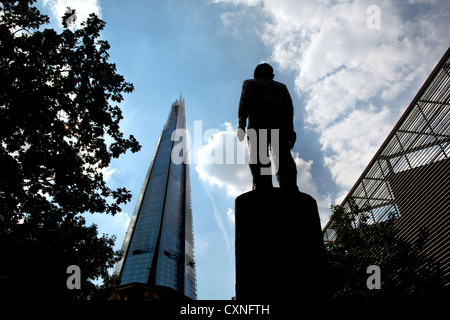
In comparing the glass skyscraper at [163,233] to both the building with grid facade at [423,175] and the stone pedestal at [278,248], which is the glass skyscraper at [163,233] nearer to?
the building with grid facade at [423,175]

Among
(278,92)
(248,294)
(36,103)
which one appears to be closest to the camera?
(248,294)

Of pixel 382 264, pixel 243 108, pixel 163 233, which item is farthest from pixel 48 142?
pixel 163 233

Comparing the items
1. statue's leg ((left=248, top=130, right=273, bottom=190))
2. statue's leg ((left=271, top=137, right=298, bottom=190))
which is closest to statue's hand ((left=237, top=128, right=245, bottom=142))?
statue's leg ((left=248, top=130, right=273, bottom=190))

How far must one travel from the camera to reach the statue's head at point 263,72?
4.34m

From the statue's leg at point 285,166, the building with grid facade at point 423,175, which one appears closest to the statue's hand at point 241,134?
the statue's leg at point 285,166

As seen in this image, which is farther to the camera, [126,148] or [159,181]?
[159,181]

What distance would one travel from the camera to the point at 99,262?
1187 cm

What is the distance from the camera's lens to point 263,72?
14.3 feet

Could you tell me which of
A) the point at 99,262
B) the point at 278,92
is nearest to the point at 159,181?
the point at 99,262

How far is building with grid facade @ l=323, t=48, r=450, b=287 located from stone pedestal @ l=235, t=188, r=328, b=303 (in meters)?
10.8

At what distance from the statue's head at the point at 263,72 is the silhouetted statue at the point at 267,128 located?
0.34ft

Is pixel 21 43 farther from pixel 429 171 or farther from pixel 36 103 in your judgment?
pixel 429 171
